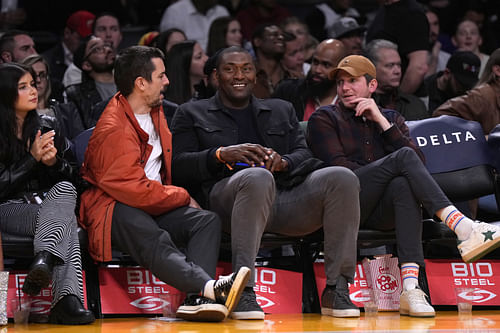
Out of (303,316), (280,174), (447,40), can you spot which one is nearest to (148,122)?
(280,174)

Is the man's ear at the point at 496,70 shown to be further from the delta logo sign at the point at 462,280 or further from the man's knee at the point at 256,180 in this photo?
the man's knee at the point at 256,180

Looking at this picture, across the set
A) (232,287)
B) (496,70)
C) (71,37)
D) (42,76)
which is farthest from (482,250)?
(71,37)

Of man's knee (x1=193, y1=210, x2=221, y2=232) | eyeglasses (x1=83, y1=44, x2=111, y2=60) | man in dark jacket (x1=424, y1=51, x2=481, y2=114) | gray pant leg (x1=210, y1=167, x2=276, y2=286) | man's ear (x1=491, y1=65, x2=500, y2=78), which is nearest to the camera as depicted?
gray pant leg (x1=210, y1=167, x2=276, y2=286)

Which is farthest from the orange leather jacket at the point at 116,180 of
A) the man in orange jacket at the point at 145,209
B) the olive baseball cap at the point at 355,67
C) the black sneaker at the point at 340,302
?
the olive baseball cap at the point at 355,67

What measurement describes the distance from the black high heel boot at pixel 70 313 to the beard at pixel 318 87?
2572 mm

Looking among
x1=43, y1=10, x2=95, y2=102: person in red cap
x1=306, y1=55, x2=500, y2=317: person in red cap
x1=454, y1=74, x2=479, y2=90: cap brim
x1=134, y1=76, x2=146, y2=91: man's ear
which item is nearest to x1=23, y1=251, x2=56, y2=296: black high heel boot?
x1=134, y1=76, x2=146, y2=91: man's ear

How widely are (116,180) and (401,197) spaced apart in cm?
148

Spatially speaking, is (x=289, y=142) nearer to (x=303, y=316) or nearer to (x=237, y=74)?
(x=237, y=74)

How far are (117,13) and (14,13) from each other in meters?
1.14

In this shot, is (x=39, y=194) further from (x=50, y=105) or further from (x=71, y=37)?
(x=71, y=37)

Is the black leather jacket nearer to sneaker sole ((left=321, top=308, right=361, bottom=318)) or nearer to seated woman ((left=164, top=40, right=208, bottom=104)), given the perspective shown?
sneaker sole ((left=321, top=308, right=361, bottom=318))

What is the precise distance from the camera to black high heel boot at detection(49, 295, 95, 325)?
4.18m

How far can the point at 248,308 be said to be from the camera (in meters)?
4.27

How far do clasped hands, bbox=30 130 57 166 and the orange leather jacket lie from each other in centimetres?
19
